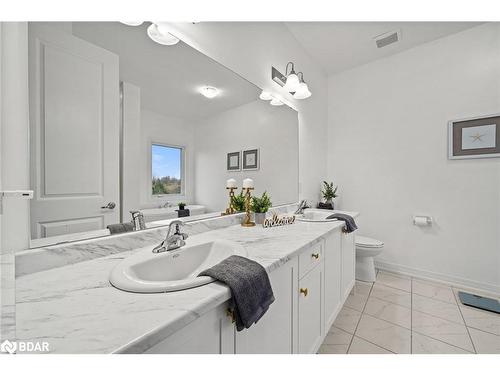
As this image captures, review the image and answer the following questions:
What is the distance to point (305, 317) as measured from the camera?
1.12 m

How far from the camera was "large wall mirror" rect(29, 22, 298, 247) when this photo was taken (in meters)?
0.80

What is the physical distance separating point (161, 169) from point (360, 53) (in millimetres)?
2704

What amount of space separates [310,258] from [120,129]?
1.14 m

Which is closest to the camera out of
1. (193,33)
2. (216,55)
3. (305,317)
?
(305,317)

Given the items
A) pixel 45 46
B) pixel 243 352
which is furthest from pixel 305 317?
pixel 45 46

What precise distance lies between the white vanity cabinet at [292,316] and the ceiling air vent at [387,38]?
2.12 m

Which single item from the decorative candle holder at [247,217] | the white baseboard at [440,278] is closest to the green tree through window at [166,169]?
the decorative candle holder at [247,217]

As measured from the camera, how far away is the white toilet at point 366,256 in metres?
2.24

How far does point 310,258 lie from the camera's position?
3.89 feet

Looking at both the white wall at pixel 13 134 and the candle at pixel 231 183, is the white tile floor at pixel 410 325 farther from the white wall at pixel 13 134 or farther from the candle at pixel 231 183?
the white wall at pixel 13 134

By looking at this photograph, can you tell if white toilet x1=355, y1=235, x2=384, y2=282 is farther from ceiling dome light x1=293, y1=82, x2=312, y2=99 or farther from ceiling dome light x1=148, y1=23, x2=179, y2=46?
ceiling dome light x1=148, y1=23, x2=179, y2=46

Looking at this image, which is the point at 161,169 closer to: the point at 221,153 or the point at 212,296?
the point at 221,153

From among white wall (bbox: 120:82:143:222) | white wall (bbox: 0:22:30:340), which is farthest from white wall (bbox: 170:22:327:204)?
white wall (bbox: 0:22:30:340)

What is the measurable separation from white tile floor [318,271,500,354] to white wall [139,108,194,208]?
1.38 metres
